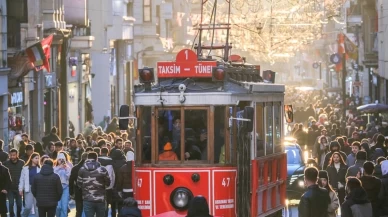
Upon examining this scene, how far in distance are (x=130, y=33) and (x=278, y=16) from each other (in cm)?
2038

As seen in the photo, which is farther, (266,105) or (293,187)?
(293,187)

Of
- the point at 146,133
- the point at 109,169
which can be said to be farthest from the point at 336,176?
the point at 146,133

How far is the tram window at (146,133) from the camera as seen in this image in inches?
754

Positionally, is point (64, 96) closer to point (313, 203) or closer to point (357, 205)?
point (313, 203)

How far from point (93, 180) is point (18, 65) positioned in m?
20.1

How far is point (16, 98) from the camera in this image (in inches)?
1703

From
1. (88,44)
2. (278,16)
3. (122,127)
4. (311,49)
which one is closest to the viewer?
(122,127)

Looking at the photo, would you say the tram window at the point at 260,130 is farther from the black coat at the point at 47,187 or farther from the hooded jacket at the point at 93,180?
the black coat at the point at 47,187

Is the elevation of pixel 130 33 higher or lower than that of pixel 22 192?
higher

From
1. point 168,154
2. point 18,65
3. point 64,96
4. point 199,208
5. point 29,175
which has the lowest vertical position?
point 29,175

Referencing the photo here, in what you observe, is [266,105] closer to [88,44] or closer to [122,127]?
[122,127]

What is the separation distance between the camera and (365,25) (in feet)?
223

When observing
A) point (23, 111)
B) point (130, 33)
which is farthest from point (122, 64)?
point (23, 111)

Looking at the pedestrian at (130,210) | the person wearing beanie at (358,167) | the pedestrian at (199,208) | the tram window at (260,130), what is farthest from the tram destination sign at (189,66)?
the pedestrian at (199,208)
